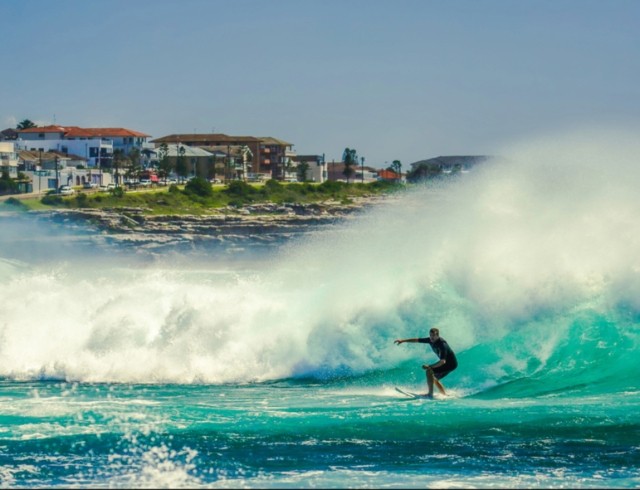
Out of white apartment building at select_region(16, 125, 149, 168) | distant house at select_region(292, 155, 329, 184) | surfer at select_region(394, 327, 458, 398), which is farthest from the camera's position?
distant house at select_region(292, 155, 329, 184)

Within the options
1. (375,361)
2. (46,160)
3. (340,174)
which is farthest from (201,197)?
(375,361)

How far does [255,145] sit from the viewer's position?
164 m

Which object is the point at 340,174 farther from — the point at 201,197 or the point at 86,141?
the point at 201,197

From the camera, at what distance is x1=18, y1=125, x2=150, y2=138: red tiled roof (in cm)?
14800

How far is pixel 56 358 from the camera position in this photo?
77.5ft

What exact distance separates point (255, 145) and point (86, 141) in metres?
27.8

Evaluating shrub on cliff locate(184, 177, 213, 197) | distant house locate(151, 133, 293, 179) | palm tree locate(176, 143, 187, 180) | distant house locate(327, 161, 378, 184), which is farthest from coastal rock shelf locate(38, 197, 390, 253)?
distant house locate(327, 161, 378, 184)

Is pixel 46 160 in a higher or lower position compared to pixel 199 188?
higher

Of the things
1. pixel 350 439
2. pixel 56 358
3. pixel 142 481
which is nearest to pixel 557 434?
pixel 350 439

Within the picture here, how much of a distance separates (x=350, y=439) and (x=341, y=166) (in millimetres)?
167885

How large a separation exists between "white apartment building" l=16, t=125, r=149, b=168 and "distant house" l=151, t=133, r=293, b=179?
30.1ft

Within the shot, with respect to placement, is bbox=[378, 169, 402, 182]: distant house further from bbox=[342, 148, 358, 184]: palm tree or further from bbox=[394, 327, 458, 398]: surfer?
bbox=[394, 327, 458, 398]: surfer

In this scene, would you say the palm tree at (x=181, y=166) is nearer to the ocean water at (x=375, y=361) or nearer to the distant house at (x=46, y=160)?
the distant house at (x=46, y=160)

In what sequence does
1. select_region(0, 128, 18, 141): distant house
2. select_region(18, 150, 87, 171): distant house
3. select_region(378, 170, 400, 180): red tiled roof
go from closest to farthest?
select_region(18, 150, 87, 171): distant house → select_region(0, 128, 18, 141): distant house → select_region(378, 170, 400, 180): red tiled roof
